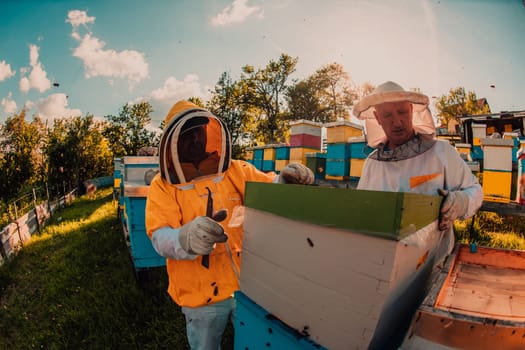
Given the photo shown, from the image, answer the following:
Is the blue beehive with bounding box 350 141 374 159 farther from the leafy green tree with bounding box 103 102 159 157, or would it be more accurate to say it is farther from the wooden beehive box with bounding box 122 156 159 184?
the leafy green tree with bounding box 103 102 159 157

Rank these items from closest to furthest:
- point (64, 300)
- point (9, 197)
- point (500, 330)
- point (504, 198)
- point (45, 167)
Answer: point (500, 330) → point (504, 198) → point (64, 300) → point (9, 197) → point (45, 167)

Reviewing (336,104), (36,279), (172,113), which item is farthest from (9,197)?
(336,104)

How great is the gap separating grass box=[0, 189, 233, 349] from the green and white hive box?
7.29 feet

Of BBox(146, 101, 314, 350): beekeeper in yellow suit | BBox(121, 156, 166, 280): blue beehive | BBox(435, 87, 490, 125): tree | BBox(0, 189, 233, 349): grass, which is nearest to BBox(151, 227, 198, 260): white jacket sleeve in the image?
BBox(146, 101, 314, 350): beekeeper in yellow suit

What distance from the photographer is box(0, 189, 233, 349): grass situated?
306cm

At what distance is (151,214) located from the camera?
63.4 inches

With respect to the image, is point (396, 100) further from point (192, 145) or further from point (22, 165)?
point (22, 165)

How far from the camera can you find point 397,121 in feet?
5.76

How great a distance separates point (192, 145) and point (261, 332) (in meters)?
1.18

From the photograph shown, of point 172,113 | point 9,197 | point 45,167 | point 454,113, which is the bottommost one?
point 9,197

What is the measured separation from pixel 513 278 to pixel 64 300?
497cm

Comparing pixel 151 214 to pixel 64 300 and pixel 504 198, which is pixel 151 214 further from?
pixel 504 198

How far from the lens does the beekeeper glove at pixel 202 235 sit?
1339 mm

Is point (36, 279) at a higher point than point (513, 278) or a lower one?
lower
